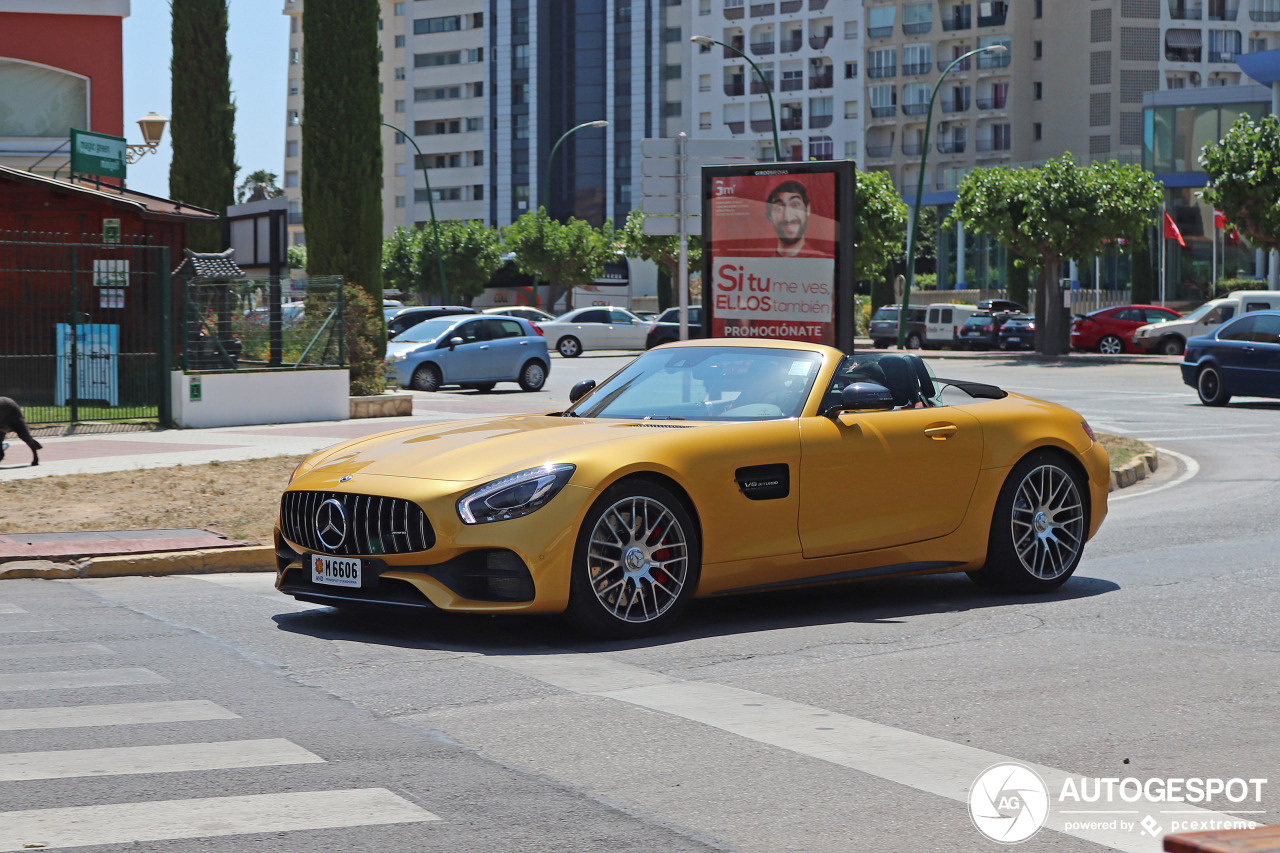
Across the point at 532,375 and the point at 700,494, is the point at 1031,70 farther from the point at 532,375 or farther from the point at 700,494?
the point at 700,494

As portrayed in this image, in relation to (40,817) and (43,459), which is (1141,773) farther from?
(43,459)

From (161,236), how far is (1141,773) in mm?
23536

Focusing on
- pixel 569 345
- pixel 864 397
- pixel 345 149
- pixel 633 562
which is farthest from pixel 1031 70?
pixel 633 562

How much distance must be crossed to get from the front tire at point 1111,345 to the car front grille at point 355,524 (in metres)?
44.8

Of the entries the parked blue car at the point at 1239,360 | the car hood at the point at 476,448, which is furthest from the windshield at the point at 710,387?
the parked blue car at the point at 1239,360

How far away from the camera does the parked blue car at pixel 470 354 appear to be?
98.6 feet

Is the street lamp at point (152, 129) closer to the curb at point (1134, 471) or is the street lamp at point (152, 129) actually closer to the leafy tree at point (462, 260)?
the curb at point (1134, 471)

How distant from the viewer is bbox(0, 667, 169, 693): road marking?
624 cm

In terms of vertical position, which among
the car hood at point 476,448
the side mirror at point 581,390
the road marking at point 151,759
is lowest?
the road marking at point 151,759

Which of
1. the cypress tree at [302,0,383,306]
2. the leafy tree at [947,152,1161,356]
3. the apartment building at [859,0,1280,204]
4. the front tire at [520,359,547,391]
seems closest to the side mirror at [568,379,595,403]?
the cypress tree at [302,0,383,306]

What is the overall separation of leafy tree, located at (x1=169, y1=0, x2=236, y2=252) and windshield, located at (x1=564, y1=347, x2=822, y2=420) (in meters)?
25.0

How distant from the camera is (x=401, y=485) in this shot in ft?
23.5

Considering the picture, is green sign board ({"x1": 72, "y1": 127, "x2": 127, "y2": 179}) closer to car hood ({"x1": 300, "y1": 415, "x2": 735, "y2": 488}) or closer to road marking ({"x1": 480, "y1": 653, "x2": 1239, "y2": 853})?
car hood ({"x1": 300, "y1": 415, "x2": 735, "y2": 488})

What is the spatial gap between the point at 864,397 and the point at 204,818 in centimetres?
442
